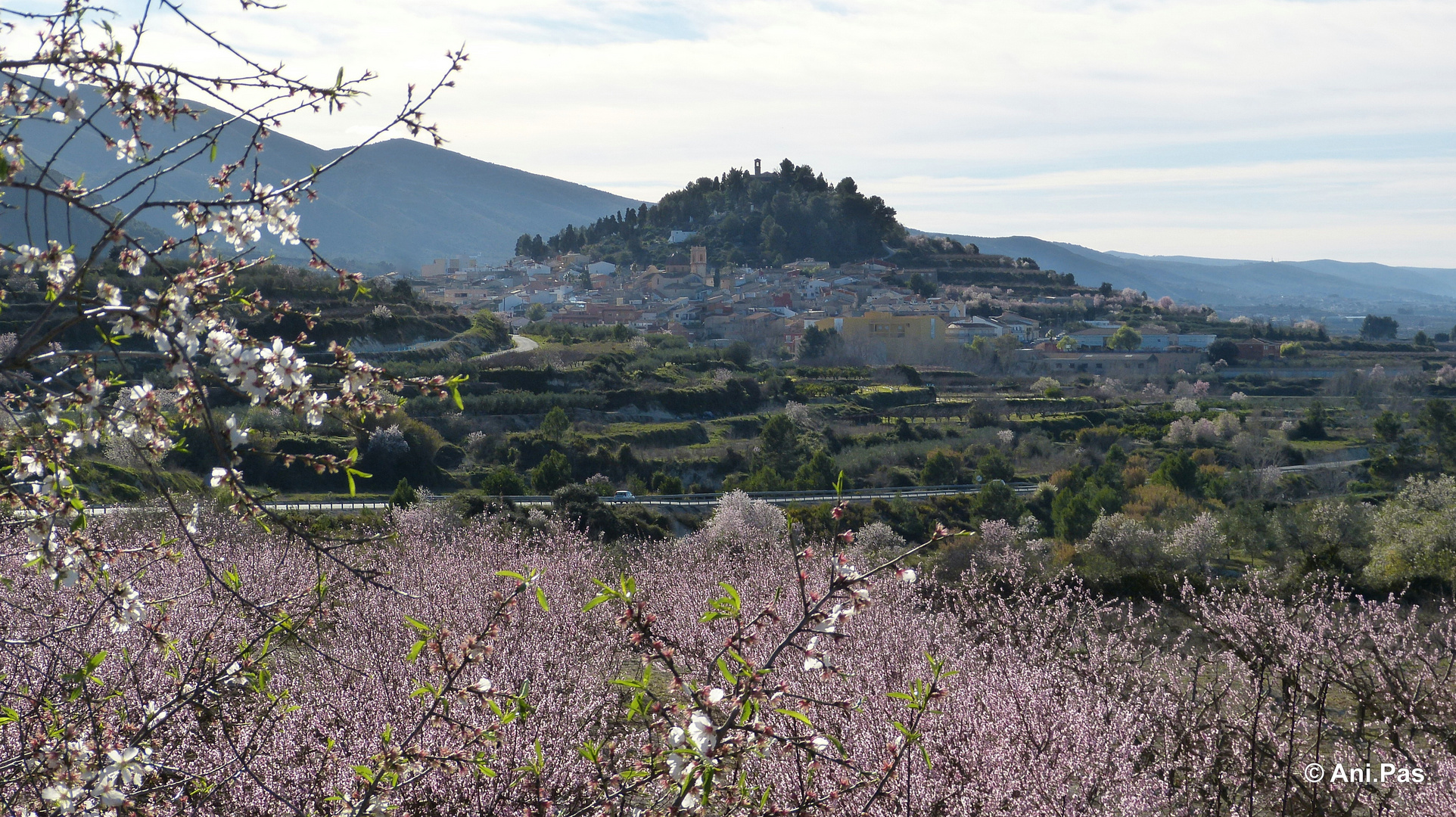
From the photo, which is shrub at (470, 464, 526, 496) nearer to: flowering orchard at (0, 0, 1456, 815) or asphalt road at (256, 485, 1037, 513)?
asphalt road at (256, 485, 1037, 513)

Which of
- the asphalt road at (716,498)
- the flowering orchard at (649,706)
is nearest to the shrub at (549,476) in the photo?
the asphalt road at (716,498)

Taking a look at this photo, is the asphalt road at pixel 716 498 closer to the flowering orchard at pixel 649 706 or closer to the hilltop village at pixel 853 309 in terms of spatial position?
the flowering orchard at pixel 649 706

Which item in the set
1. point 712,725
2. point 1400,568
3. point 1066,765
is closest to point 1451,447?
point 1400,568

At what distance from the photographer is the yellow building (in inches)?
2269

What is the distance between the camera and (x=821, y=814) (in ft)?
7.56

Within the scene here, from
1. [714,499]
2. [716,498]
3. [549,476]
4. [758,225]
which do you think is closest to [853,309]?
[758,225]

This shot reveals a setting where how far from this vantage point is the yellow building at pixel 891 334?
57625mm

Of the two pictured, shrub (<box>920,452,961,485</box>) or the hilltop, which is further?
the hilltop

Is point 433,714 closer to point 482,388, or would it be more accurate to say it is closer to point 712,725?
point 712,725

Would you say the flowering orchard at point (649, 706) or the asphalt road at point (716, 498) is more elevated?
the flowering orchard at point (649, 706)

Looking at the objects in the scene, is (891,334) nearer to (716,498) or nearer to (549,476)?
(716,498)

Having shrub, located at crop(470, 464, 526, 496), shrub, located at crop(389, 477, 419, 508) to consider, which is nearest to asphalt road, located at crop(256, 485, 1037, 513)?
shrub, located at crop(470, 464, 526, 496)

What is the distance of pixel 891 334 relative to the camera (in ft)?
197

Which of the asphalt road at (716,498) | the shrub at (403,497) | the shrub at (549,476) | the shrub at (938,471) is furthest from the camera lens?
the shrub at (938,471)
